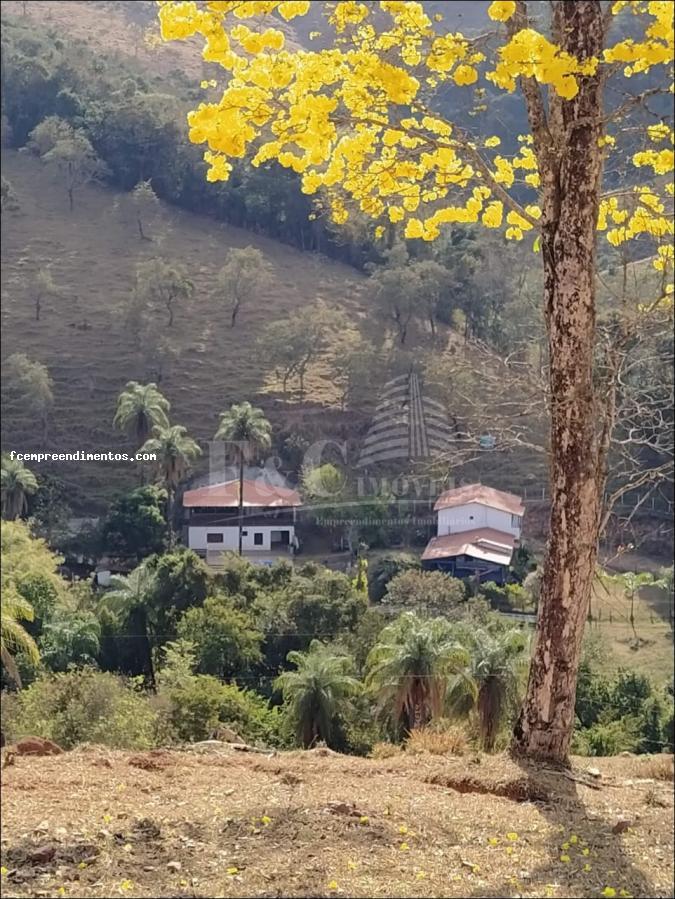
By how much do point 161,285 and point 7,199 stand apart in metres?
12.2

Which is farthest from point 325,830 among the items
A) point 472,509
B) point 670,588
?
point 670,588

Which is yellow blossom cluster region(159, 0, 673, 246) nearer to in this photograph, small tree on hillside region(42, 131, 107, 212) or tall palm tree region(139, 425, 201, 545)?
tall palm tree region(139, 425, 201, 545)

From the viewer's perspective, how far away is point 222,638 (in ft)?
54.9

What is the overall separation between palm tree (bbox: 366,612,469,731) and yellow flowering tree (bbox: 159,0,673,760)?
7.48m

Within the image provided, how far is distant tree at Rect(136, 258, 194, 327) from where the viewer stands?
119 ft

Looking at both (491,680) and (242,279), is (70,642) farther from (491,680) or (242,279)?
(242,279)

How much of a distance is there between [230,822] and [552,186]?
9.34 ft

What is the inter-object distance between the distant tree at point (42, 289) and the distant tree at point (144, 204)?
191 inches

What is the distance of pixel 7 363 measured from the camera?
34.7 meters

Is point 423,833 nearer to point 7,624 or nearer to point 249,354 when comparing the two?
point 7,624

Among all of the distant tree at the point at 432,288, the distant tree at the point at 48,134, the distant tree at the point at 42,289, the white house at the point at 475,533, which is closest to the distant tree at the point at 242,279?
the distant tree at the point at 432,288

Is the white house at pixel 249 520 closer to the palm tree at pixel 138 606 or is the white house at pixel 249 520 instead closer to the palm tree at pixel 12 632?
the palm tree at pixel 138 606

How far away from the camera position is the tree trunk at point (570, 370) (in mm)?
4352

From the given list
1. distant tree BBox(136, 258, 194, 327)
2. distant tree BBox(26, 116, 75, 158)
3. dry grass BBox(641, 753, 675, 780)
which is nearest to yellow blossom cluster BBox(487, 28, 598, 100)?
dry grass BBox(641, 753, 675, 780)
